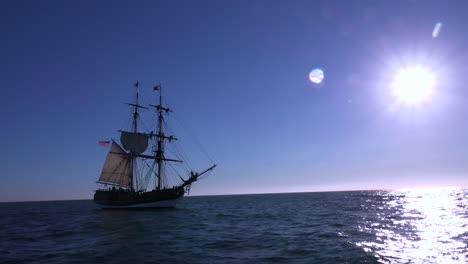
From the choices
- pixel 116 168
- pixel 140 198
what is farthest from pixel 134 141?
pixel 140 198

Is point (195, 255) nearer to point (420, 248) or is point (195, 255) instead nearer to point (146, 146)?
point (420, 248)

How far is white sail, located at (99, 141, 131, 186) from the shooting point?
246 feet

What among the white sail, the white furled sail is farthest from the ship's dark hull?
the white furled sail

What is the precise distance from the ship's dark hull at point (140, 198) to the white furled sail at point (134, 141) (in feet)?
32.1

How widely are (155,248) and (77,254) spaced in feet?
15.5

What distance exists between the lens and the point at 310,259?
61.2 ft

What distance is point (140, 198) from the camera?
235 ft

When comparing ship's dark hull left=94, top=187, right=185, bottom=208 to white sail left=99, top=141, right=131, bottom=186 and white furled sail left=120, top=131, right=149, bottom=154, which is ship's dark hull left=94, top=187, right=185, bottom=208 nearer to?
white sail left=99, top=141, right=131, bottom=186

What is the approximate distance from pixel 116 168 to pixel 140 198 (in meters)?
9.59

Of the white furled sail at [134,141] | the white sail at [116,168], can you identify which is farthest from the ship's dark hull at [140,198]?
the white furled sail at [134,141]

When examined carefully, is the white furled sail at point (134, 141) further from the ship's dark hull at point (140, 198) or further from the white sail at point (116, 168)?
the ship's dark hull at point (140, 198)

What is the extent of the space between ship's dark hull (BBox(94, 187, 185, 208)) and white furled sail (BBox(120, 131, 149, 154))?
978cm

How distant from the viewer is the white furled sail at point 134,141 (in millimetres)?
79250

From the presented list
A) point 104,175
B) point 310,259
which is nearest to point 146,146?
point 104,175
